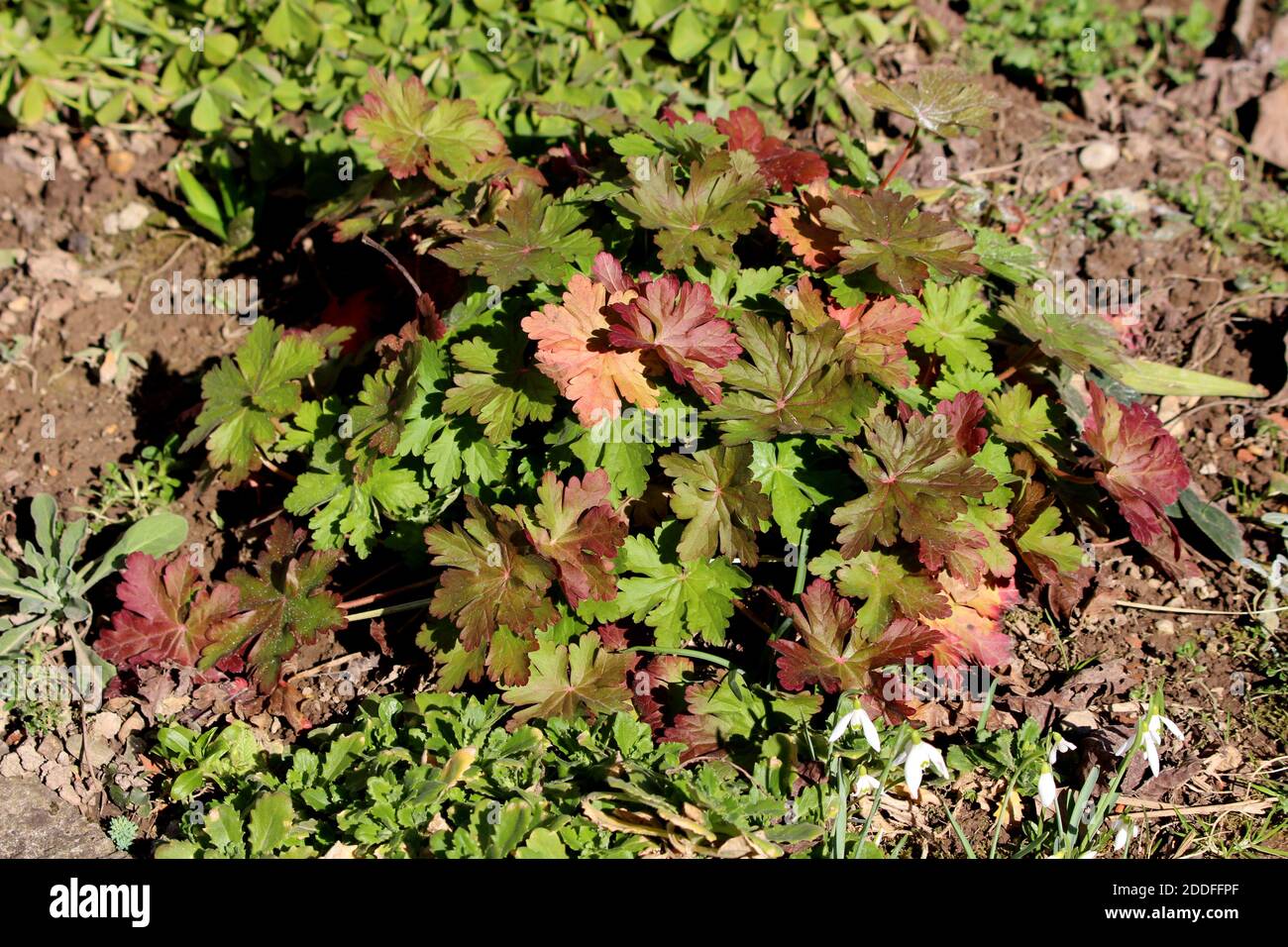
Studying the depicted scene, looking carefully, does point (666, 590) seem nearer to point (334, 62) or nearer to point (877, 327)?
point (877, 327)

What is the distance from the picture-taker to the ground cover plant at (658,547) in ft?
8.60

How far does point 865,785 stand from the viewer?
261 cm

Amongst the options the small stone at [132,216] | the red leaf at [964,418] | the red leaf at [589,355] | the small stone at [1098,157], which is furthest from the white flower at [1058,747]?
the small stone at [132,216]

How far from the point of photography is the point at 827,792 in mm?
2652

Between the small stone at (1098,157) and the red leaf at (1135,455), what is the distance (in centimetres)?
175

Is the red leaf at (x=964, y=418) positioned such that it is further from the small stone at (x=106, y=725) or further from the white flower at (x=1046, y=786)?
the small stone at (x=106, y=725)

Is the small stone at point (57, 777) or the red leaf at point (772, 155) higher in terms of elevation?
the red leaf at point (772, 155)

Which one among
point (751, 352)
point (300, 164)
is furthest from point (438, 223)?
point (300, 164)

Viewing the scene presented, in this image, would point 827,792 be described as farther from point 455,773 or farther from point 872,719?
point 455,773

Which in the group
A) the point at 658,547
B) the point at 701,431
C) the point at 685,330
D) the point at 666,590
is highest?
the point at 685,330

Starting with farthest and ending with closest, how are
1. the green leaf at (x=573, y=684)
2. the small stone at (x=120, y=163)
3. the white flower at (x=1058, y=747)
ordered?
the small stone at (x=120, y=163) → the green leaf at (x=573, y=684) → the white flower at (x=1058, y=747)

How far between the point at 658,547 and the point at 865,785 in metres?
0.74

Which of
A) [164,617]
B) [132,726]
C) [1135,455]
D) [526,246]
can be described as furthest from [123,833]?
[1135,455]

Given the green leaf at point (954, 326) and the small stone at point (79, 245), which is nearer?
the green leaf at point (954, 326)
